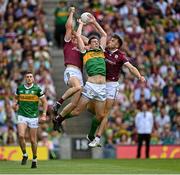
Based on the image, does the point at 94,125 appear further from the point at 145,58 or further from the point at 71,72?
the point at 145,58

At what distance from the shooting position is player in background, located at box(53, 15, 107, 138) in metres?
25.5

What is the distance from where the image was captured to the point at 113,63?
26328mm

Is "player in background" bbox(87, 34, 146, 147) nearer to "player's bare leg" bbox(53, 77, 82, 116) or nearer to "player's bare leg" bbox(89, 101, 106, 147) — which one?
"player's bare leg" bbox(89, 101, 106, 147)

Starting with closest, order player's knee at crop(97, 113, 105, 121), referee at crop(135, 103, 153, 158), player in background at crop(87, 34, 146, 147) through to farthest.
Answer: player's knee at crop(97, 113, 105, 121) → player in background at crop(87, 34, 146, 147) → referee at crop(135, 103, 153, 158)

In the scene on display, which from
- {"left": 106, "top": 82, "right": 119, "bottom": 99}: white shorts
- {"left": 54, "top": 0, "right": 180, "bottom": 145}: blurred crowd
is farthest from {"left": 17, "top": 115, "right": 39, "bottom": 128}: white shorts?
{"left": 54, "top": 0, "right": 180, "bottom": 145}: blurred crowd

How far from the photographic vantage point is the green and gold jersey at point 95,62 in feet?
83.7

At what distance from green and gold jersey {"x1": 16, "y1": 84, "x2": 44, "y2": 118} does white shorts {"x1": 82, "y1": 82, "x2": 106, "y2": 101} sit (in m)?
1.53

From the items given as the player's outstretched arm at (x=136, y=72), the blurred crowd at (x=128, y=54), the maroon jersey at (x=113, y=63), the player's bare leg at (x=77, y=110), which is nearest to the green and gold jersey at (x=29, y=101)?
the player's bare leg at (x=77, y=110)

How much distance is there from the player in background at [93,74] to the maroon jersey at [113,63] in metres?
0.53

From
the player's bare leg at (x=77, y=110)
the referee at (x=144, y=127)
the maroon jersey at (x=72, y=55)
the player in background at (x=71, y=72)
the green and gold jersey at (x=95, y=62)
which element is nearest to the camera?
the green and gold jersey at (x=95, y=62)

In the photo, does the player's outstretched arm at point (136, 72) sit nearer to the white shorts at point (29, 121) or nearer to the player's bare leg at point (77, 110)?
the player's bare leg at point (77, 110)

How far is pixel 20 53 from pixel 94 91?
13.0 metres

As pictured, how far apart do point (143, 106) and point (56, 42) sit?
613 centimetres

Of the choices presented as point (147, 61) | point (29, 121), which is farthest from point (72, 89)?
A: point (147, 61)
